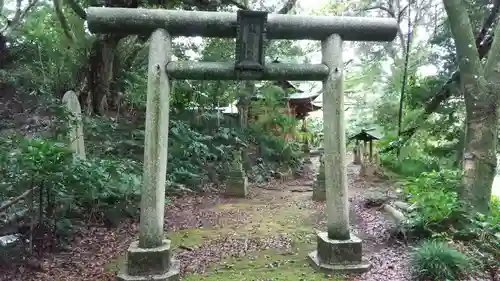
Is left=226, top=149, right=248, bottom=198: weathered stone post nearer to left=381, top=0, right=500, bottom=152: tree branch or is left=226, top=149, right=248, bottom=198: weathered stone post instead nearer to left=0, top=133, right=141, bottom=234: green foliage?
left=0, top=133, right=141, bottom=234: green foliage

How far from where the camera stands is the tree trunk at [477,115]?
17.0ft

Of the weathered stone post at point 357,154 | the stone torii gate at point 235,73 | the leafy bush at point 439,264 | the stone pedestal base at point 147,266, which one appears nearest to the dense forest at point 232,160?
the leafy bush at point 439,264

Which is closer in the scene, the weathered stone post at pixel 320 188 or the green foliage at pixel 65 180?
the green foliage at pixel 65 180

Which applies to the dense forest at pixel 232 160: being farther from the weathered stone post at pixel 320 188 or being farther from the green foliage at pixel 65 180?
the weathered stone post at pixel 320 188

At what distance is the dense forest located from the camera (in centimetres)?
446

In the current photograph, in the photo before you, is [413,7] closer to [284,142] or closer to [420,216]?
[284,142]

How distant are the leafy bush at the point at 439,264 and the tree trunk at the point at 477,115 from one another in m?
1.49

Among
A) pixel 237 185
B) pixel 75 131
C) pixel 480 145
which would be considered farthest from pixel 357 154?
pixel 75 131

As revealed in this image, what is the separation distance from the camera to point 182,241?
18.7 ft

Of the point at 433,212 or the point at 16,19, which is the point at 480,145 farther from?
the point at 16,19

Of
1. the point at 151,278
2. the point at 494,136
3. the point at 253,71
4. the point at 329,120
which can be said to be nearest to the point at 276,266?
the point at 151,278

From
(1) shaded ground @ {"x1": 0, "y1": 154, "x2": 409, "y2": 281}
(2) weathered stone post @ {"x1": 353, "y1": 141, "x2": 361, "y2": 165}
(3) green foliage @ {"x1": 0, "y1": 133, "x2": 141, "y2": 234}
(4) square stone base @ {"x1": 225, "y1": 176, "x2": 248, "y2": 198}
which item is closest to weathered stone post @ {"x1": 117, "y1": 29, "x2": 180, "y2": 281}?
(1) shaded ground @ {"x1": 0, "y1": 154, "x2": 409, "y2": 281}

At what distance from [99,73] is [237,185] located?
521 centimetres

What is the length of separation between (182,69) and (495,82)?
13.7ft
